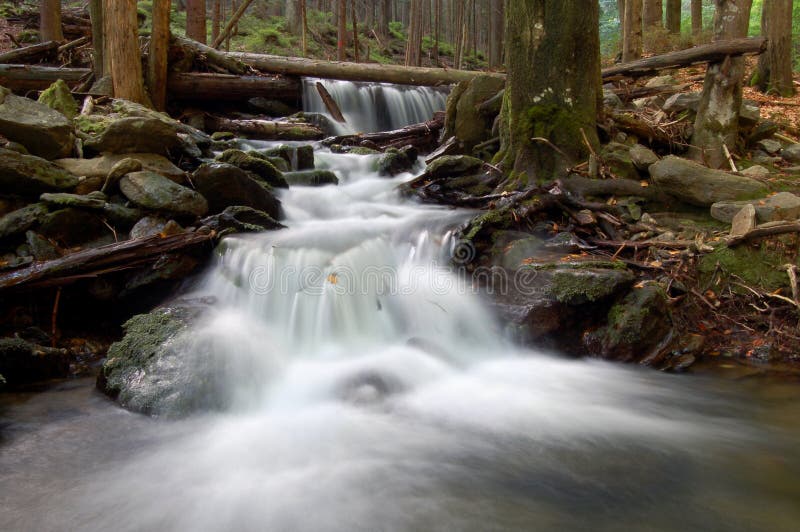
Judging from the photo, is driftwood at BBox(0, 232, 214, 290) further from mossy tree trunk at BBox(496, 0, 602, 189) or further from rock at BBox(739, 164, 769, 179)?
rock at BBox(739, 164, 769, 179)

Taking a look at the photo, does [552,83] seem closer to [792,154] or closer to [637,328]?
[792,154]

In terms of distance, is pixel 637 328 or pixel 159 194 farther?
pixel 159 194

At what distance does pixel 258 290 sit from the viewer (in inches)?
214

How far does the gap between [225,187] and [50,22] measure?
11851mm

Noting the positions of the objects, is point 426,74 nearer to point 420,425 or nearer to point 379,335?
point 379,335

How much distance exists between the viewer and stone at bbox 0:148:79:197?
5363 mm

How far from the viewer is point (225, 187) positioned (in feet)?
20.9

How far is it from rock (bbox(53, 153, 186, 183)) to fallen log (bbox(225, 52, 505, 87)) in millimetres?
6778

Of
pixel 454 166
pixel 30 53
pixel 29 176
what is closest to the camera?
pixel 29 176

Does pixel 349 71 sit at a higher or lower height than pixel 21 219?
higher

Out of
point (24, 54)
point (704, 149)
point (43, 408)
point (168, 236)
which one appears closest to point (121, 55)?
point (24, 54)

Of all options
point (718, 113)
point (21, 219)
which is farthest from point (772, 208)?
point (21, 219)

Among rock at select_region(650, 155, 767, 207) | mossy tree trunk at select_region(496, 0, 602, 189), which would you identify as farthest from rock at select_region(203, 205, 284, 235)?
rock at select_region(650, 155, 767, 207)

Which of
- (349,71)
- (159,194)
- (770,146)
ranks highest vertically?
(349,71)
